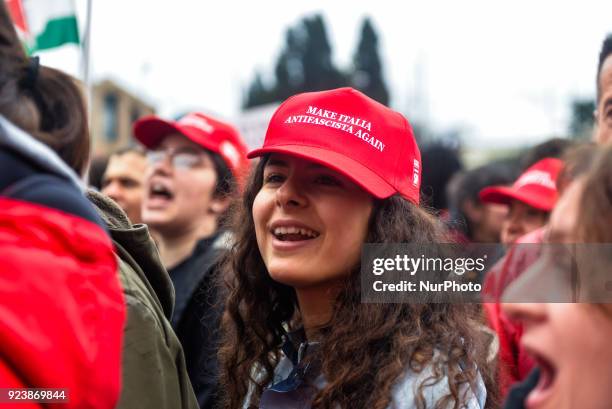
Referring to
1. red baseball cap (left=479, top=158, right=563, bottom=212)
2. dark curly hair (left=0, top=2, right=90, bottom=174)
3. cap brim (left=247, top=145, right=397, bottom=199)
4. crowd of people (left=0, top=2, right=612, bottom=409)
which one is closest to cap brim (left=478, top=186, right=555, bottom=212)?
red baseball cap (left=479, top=158, right=563, bottom=212)

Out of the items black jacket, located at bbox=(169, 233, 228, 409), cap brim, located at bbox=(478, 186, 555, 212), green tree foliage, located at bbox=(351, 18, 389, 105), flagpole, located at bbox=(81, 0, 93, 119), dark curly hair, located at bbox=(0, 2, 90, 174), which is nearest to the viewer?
dark curly hair, located at bbox=(0, 2, 90, 174)

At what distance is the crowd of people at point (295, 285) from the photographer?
3.69 ft

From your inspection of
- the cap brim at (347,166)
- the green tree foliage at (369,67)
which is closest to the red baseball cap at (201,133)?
the cap brim at (347,166)

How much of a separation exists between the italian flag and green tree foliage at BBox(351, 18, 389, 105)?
4810 cm

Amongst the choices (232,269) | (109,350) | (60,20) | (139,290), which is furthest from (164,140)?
(109,350)

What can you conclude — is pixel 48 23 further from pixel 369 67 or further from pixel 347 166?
pixel 369 67

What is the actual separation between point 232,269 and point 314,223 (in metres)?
0.51

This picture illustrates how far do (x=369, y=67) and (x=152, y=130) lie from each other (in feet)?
168

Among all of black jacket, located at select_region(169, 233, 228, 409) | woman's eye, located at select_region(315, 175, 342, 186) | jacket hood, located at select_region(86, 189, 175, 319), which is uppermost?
woman's eye, located at select_region(315, 175, 342, 186)

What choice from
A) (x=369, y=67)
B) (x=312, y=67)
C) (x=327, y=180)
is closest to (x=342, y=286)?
(x=327, y=180)

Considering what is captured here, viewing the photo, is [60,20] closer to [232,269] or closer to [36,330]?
[232,269]

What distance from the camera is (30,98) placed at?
4.41 feet

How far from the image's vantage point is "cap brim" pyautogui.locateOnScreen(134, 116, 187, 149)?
378cm

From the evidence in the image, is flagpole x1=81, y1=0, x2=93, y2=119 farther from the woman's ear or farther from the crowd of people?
the crowd of people
